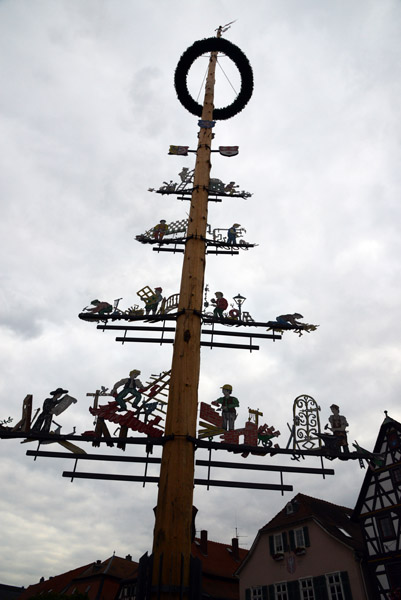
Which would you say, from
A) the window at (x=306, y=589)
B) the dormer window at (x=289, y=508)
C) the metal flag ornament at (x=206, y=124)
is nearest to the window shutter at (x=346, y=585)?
the window at (x=306, y=589)

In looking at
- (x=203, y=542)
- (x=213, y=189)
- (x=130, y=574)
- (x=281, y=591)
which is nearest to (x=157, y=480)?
(x=213, y=189)

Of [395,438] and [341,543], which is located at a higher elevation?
[395,438]

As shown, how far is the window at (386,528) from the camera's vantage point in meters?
16.7

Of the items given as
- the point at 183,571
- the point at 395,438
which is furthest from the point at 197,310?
the point at 395,438

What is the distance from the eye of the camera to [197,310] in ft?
29.3

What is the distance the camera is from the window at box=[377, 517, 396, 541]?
54.7 feet

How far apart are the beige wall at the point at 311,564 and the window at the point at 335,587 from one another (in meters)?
0.23

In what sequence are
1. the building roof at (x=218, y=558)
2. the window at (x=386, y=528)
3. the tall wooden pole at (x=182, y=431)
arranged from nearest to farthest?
the tall wooden pole at (x=182, y=431), the window at (x=386, y=528), the building roof at (x=218, y=558)

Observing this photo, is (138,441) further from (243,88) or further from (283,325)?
(243,88)

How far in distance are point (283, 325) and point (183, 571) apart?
5202 mm

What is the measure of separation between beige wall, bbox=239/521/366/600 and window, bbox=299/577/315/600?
18 centimetres

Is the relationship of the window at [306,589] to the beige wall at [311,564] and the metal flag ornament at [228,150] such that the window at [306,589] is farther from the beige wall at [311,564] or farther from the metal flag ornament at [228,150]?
the metal flag ornament at [228,150]

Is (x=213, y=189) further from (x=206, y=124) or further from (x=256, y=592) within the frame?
(x=256, y=592)

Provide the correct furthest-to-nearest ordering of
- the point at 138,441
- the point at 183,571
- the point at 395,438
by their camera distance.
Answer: the point at 395,438, the point at 138,441, the point at 183,571
